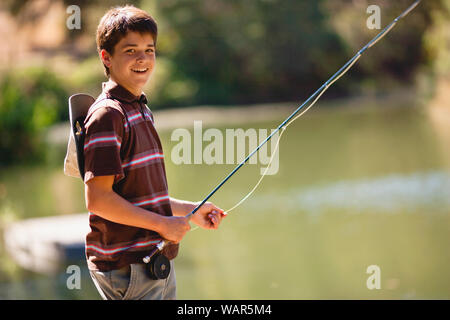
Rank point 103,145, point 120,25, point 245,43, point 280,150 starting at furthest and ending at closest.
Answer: point 245,43 < point 280,150 < point 120,25 < point 103,145

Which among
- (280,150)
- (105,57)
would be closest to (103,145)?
(105,57)

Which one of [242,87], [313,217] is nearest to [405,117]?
[242,87]

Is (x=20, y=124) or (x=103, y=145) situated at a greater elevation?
(x=20, y=124)

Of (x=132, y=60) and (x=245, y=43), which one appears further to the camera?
(x=245, y=43)

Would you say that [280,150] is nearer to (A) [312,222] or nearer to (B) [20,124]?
(B) [20,124]

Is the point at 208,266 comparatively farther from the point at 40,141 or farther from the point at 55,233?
the point at 40,141

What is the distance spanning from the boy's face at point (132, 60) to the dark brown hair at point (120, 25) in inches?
0.5

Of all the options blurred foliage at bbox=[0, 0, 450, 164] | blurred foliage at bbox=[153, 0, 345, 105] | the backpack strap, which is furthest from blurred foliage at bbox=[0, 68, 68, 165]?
blurred foliage at bbox=[153, 0, 345, 105]

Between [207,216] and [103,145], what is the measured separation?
481mm

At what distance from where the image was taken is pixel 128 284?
6.41 feet

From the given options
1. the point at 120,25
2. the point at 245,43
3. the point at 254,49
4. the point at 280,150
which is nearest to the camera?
the point at 120,25

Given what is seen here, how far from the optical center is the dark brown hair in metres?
1.99

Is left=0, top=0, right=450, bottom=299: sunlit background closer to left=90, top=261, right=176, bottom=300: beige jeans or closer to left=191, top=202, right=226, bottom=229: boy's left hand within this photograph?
left=191, top=202, right=226, bottom=229: boy's left hand
